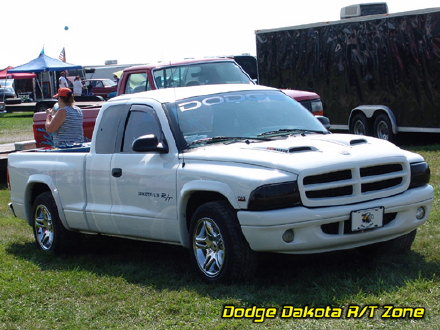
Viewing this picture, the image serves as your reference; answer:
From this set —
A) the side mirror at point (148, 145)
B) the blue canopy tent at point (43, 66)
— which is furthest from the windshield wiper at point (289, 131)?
the blue canopy tent at point (43, 66)

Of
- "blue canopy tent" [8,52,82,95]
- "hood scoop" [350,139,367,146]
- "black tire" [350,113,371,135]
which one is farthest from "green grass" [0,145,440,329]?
"blue canopy tent" [8,52,82,95]

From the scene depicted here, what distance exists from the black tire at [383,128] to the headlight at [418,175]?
1050 cm

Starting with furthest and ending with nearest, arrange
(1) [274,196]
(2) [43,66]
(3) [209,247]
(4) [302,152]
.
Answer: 1. (2) [43,66]
2. (3) [209,247]
3. (4) [302,152]
4. (1) [274,196]

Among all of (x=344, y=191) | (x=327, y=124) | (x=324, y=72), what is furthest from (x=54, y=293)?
(x=324, y=72)

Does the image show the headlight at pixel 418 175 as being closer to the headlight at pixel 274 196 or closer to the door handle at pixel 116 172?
the headlight at pixel 274 196

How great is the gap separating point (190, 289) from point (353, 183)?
1.56m

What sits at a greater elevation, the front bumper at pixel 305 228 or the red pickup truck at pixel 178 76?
the red pickup truck at pixel 178 76

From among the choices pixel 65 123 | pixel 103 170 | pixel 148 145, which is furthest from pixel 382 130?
pixel 148 145

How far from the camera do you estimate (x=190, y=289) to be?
281 inches

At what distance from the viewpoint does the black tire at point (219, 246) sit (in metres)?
6.91

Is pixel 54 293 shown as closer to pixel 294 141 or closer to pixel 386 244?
pixel 294 141

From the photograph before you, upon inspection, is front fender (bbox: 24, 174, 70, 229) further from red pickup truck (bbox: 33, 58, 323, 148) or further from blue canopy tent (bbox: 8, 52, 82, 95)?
blue canopy tent (bbox: 8, 52, 82, 95)

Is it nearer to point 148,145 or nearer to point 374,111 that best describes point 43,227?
point 148,145

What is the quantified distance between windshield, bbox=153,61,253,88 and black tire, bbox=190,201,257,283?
6841mm
